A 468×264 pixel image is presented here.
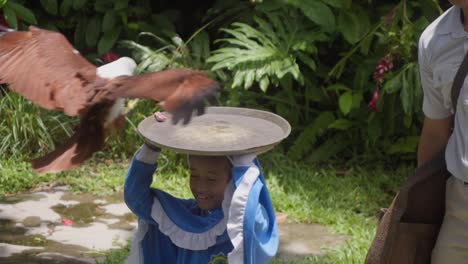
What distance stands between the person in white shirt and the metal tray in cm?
50

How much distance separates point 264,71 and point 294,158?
0.58 metres

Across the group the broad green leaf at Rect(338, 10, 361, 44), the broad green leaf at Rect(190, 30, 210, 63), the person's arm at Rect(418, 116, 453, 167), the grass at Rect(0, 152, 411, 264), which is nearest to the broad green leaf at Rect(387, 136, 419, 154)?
the grass at Rect(0, 152, 411, 264)

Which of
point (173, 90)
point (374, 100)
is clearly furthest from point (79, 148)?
point (374, 100)

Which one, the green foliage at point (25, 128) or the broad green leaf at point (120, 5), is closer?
the green foliage at point (25, 128)

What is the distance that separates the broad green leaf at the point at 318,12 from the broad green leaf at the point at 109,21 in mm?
1332

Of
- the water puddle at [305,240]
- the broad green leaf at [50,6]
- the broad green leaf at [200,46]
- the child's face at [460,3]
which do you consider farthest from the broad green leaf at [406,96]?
the child's face at [460,3]

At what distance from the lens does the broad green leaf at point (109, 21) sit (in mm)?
6156

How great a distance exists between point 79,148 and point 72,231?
8.02ft

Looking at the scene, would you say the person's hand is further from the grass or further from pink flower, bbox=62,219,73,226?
pink flower, bbox=62,219,73,226

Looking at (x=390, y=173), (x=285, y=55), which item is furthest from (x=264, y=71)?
(x=390, y=173)

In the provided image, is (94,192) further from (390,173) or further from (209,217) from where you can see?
(209,217)

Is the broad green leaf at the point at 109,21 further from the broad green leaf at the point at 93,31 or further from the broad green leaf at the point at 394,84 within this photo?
the broad green leaf at the point at 394,84

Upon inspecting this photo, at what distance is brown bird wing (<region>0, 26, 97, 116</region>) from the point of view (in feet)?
7.18

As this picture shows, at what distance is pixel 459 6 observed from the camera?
8.18ft
